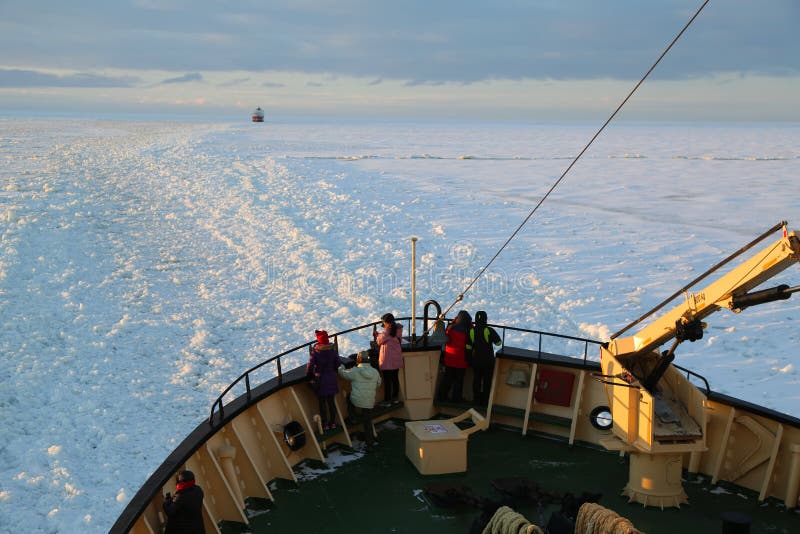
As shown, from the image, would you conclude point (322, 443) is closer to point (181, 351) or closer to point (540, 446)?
point (540, 446)

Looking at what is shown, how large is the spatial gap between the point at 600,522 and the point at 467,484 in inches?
98.0

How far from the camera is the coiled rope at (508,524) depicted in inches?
209

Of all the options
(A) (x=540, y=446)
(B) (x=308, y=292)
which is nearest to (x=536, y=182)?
(B) (x=308, y=292)

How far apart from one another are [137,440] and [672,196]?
38.3m

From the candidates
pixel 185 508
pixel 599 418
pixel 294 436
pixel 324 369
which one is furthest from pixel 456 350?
pixel 185 508

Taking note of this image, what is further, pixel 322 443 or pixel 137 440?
pixel 137 440

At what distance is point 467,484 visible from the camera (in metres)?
7.91

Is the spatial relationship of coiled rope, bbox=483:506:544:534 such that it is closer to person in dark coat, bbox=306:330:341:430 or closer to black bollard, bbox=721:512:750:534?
black bollard, bbox=721:512:750:534

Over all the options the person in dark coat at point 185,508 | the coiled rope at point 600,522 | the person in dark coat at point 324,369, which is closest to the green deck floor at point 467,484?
the coiled rope at point 600,522

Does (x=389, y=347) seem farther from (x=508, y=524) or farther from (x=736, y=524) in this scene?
(x=736, y=524)

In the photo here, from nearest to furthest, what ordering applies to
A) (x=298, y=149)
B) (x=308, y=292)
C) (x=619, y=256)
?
1. (x=308, y=292)
2. (x=619, y=256)
3. (x=298, y=149)

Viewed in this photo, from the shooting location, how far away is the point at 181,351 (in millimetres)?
20062

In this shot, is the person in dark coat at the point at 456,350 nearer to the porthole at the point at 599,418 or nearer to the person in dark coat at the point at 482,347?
the person in dark coat at the point at 482,347

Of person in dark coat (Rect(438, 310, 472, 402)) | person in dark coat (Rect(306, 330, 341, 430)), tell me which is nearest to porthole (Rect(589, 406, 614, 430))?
person in dark coat (Rect(438, 310, 472, 402))
